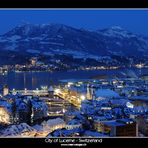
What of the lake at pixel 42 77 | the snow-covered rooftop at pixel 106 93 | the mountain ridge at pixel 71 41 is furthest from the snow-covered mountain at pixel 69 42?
the snow-covered rooftop at pixel 106 93

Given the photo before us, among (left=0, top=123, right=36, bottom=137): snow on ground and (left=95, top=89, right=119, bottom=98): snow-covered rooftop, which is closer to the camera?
(left=0, top=123, right=36, bottom=137): snow on ground

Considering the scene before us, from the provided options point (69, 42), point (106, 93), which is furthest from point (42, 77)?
point (106, 93)

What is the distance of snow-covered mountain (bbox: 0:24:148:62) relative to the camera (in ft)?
7.19

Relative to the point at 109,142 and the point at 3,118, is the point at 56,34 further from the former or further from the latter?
the point at 109,142

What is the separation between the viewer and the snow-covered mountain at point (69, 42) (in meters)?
2.19

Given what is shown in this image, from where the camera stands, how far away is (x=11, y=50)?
2188mm

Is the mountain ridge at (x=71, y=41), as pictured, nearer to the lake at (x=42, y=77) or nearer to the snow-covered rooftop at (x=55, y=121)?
the lake at (x=42, y=77)

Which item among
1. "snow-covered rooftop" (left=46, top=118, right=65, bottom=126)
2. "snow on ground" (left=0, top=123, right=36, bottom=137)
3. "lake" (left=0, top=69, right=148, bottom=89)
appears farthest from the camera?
"lake" (left=0, top=69, right=148, bottom=89)

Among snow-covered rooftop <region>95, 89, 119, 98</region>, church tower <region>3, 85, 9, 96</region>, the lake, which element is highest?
the lake

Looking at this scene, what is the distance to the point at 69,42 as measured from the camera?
2314mm

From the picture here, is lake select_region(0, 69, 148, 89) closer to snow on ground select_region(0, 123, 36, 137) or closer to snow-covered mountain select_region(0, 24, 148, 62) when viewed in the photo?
snow-covered mountain select_region(0, 24, 148, 62)

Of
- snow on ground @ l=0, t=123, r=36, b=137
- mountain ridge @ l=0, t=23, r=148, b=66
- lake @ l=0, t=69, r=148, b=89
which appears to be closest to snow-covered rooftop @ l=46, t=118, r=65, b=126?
snow on ground @ l=0, t=123, r=36, b=137

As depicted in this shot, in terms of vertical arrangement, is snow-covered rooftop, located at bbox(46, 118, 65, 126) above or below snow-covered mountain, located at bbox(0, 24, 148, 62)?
below

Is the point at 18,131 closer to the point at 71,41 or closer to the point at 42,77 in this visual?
the point at 42,77
